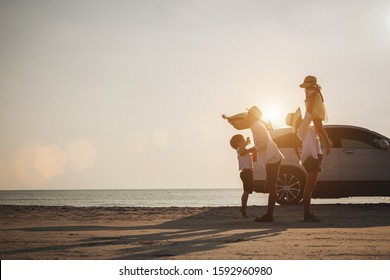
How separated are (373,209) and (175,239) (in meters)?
6.41

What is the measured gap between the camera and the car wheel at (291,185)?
1259cm

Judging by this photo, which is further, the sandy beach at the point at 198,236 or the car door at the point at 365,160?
the car door at the point at 365,160

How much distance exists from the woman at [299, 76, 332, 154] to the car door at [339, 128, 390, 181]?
403 cm

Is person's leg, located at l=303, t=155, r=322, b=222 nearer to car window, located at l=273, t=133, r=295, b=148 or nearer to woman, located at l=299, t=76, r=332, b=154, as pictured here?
woman, located at l=299, t=76, r=332, b=154

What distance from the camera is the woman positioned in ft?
30.0

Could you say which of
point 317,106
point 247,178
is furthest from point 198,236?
point 247,178

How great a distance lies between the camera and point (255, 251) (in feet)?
19.4

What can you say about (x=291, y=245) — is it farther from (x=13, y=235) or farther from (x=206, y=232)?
(x=13, y=235)

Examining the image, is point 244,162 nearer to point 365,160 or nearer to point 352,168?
point 352,168

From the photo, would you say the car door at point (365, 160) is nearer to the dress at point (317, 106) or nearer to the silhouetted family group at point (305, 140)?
the silhouetted family group at point (305, 140)

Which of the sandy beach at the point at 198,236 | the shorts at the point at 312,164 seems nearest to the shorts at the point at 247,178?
the sandy beach at the point at 198,236

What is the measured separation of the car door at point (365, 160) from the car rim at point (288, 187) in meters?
1.14

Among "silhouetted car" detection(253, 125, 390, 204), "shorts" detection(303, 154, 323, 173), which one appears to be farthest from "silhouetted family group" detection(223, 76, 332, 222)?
"silhouetted car" detection(253, 125, 390, 204)

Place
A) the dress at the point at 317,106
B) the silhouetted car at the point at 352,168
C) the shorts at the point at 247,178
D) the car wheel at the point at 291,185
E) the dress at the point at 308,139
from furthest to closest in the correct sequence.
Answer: the silhouetted car at the point at 352,168 < the car wheel at the point at 291,185 < the shorts at the point at 247,178 < the dress at the point at 308,139 < the dress at the point at 317,106
